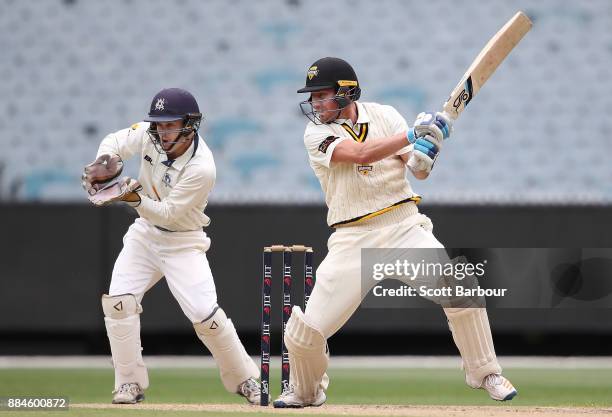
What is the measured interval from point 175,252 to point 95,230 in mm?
3674

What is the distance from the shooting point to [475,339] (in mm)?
5750

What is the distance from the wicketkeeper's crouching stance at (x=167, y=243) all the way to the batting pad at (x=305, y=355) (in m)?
0.52

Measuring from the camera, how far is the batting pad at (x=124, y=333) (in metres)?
6.25

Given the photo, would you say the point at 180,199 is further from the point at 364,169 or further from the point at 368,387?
the point at 368,387

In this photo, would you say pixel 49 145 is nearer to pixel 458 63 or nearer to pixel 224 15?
pixel 224 15

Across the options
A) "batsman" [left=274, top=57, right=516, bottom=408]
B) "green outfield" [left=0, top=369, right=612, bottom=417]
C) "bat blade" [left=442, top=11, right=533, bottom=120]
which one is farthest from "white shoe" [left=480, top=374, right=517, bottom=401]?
"bat blade" [left=442, top=11, right=533, bottom=120]

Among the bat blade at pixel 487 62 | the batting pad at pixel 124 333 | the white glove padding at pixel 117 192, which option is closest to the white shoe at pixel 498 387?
the bat blade at pixel 487 62

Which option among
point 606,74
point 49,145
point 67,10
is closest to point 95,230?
point 49,145

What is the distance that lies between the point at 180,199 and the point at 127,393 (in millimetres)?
1075

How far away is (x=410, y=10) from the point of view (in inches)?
461

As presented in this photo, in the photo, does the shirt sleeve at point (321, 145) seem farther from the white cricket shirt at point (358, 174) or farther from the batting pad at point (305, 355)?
the batting pad at point (305, 355)

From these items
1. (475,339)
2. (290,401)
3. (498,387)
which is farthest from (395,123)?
(290,401)

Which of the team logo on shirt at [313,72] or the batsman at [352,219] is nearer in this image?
the batsman at [352,219]

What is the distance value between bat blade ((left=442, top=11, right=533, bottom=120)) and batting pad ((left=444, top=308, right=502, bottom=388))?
960mm
